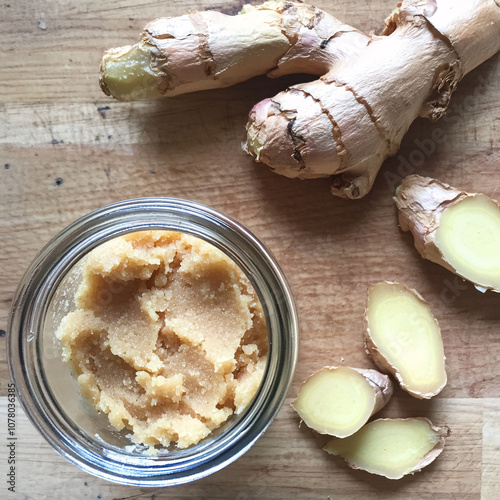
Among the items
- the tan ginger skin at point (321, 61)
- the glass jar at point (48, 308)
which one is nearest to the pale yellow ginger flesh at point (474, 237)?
the tan ginger skin at point (321, 61)

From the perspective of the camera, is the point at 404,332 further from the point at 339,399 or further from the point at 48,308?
the point at 48,308

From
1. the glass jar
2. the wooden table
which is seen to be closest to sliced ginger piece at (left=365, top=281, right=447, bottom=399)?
the wooden table

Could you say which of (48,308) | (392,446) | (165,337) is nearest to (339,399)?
(392,446)

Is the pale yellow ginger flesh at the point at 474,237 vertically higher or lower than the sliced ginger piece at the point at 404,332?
higher

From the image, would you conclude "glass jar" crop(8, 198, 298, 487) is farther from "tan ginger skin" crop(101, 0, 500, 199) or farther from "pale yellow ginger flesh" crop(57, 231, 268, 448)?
"tan ginger skin" crop(101, 0, 500, 199)

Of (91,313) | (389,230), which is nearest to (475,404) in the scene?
(389,230)

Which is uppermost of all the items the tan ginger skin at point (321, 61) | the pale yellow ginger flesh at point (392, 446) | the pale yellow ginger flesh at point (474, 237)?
the tan ginger skin at point (321, 61)

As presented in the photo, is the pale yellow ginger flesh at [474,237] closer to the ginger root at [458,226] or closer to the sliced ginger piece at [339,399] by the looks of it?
the ginger root at [458,226]
